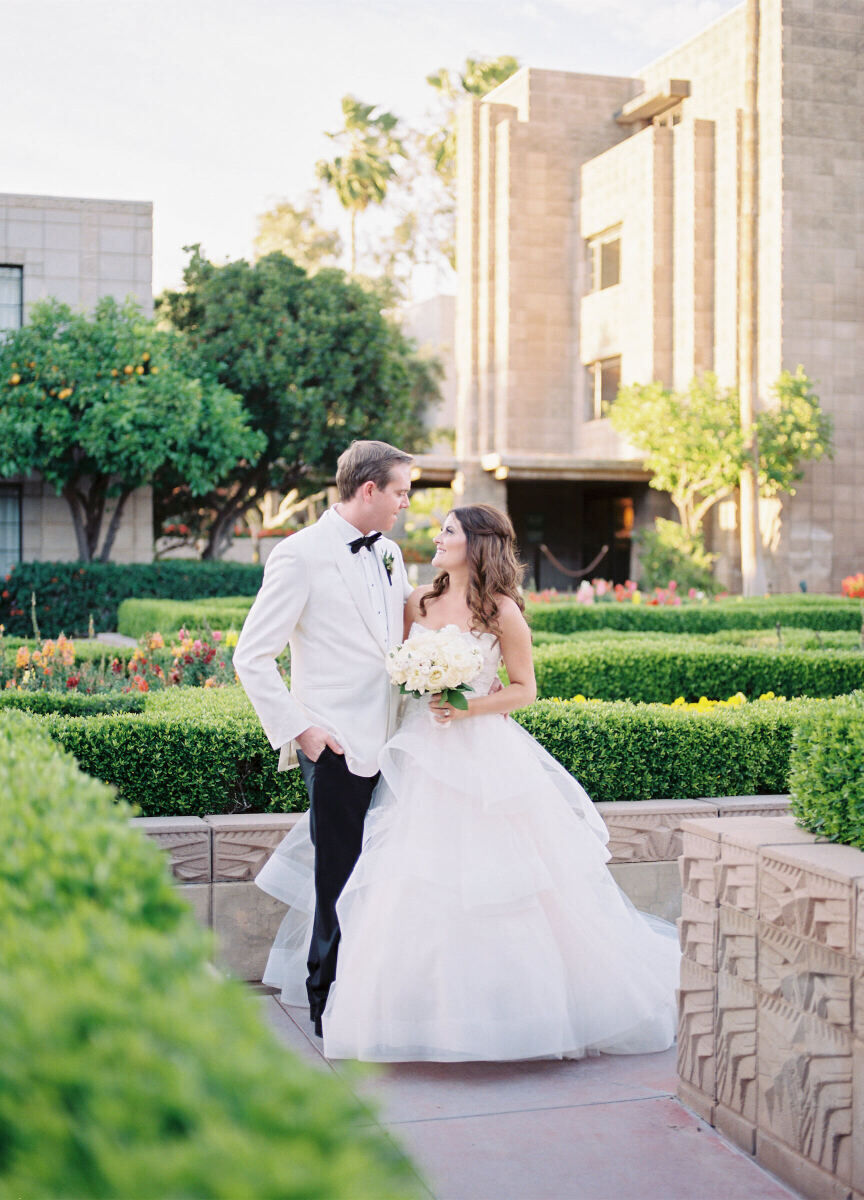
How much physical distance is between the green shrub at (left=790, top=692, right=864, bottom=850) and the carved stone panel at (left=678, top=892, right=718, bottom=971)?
42 cm

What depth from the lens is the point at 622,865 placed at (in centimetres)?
550

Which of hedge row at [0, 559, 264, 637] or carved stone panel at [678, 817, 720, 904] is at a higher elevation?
hedge row at [0, 559, 264, 637]

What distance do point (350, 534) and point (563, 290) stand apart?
99.0 feet

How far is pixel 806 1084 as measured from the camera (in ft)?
11.1

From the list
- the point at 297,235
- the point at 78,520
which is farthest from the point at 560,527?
the point at 297,235

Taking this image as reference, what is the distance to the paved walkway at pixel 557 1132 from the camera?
3434mm

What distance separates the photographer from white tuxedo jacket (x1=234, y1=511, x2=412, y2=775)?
174 inches

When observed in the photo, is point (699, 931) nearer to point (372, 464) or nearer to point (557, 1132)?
point (557, 1132)

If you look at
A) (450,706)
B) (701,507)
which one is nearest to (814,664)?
(450,706)

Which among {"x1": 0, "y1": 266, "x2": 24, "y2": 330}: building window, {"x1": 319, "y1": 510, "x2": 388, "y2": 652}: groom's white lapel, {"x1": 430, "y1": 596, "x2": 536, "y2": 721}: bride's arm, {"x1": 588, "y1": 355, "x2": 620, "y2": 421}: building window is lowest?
{"x1": 430, "y1": 596, "x2": 536, "y2": 721}: bride's arm

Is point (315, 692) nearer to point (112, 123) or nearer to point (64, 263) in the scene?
point (64, 263)

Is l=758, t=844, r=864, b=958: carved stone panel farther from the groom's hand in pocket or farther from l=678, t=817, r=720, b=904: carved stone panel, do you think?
the groom's hand in pocket

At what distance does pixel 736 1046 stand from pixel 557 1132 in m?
0.61

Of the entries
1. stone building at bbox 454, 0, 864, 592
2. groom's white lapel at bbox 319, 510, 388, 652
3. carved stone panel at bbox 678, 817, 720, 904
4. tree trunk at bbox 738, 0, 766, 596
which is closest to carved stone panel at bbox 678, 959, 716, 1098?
carved stone panel at bbox 678, 817, 720, 904
